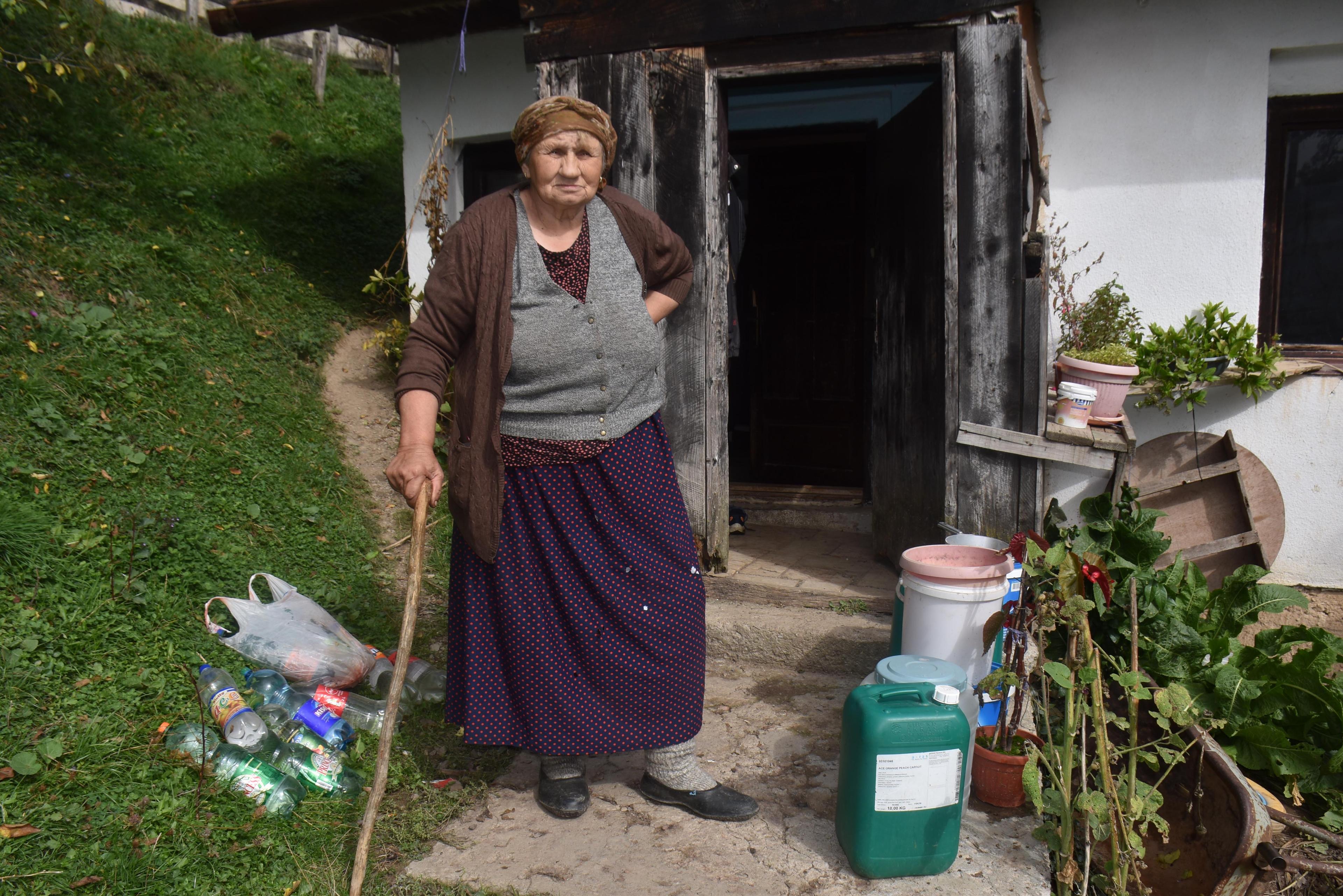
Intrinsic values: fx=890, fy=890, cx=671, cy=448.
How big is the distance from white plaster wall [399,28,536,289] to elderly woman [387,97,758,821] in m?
3.43

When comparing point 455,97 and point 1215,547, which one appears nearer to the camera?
point 1215,547

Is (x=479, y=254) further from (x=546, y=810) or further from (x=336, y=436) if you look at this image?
(x=336, y=436)

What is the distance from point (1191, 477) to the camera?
4.76 m

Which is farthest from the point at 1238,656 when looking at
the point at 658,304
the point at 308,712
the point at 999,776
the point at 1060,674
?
the point at 308,712

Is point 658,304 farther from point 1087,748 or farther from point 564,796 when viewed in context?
point 1087,748

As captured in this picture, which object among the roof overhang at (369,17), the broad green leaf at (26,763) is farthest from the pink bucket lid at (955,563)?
the roof overhang at (369,17)

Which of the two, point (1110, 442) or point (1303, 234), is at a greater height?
point (1303, 234)

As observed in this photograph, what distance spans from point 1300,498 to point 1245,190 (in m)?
1.65

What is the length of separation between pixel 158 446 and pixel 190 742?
2147mm

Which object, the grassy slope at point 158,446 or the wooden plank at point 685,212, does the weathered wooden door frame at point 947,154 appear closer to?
the wooden plank at point 685,212

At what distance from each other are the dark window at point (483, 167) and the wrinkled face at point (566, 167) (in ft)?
13.4

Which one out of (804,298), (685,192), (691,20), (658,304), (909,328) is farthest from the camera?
(804,298)

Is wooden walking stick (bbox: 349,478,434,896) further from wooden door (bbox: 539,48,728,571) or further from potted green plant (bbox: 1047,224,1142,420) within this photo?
potted green plant (bbox: 1047,224,1142,420)

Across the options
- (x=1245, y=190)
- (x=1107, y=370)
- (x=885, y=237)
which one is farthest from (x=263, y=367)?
(x=1245, y=190)
